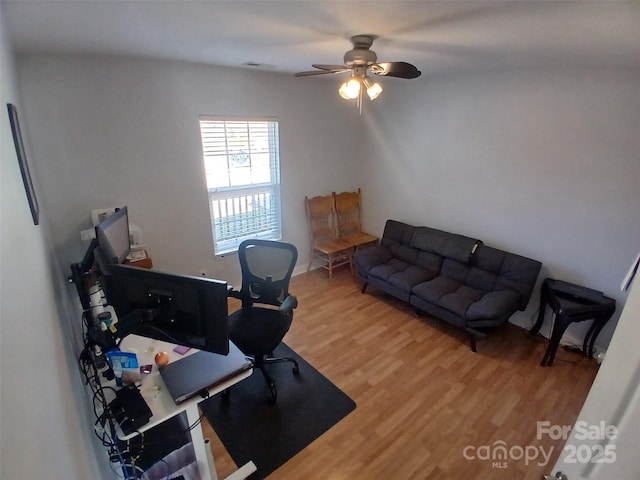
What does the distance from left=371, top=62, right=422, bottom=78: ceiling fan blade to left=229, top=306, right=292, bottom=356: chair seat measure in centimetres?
189

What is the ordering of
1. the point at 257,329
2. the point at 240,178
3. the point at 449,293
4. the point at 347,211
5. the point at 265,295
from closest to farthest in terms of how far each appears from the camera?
the point at 257,329 < the point at 265,295 < the point at 449,293 < the point at 240,178 < the point at 347,211

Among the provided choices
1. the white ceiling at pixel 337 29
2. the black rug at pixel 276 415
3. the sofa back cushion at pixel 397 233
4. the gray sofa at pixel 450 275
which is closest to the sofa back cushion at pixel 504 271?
the gray sofa at pixel 450 275

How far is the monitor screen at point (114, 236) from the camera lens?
1.83 m

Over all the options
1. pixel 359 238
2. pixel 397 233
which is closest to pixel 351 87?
pixel 397 233

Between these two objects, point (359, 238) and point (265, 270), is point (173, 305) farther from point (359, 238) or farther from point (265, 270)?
point (359, 238)

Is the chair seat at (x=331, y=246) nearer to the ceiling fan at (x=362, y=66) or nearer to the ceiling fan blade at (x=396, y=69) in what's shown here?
the ceiling fan at (x=362, y=66)

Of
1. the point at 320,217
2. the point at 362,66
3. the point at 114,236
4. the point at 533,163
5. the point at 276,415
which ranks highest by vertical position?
the point at 362,66

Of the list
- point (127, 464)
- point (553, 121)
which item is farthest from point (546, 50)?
point (127, 464)

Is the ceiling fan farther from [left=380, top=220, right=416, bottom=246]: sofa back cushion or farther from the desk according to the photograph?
[left=380, top=220, right=416, bottom=246]: sofa back cushion

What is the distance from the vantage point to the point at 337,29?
1.71m

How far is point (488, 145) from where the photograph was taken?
330 cm

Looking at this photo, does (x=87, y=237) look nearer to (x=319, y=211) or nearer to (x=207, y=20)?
(x=207, y=20)

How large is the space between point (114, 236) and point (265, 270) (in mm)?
1117

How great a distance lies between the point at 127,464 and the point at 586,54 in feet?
12.0
